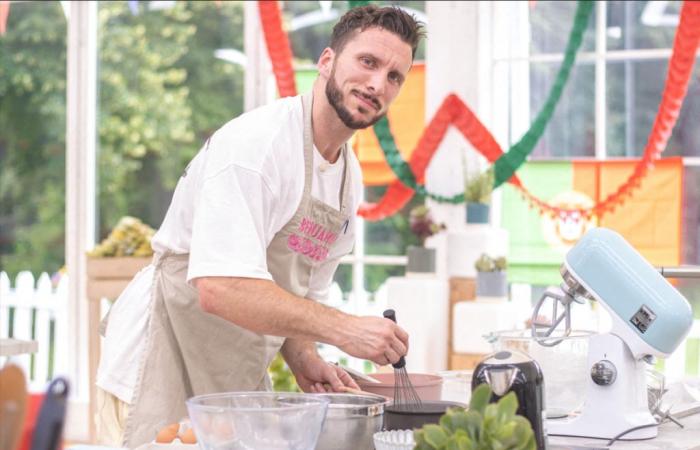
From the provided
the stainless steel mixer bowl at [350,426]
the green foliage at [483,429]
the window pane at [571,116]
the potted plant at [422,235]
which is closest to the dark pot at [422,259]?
the potted plant at [422,235]

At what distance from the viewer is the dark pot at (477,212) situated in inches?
189

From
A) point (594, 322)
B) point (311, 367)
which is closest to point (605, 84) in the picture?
point (594, 322)

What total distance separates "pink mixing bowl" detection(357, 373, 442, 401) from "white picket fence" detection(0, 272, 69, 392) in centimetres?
426

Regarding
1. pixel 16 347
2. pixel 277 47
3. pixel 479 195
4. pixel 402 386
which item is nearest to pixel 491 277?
pixel 479 195

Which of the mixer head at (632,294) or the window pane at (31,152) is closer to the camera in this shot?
the mixer head at (632,294)

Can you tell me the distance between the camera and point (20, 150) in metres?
7.70

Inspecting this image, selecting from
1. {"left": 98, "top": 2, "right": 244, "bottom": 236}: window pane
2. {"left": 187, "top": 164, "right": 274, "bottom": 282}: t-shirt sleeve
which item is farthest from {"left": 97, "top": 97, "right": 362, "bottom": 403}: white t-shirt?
{"left": 98, "top": 2, "right": 244, "bottom": 236}: window pane

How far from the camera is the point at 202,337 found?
7.73 feet

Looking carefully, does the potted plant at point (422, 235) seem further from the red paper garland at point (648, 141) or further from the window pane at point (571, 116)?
the window pane at point (571, 116)

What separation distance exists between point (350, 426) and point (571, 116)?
3.58 meters

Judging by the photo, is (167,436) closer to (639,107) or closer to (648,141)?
(648,141)

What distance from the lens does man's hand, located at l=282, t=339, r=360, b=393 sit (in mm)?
2109

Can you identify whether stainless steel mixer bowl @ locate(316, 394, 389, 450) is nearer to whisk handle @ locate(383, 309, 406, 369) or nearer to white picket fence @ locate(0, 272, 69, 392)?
whisk handle @ locate(383, 309, 406, 369)

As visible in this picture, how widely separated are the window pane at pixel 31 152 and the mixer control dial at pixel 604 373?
5.43 metres
